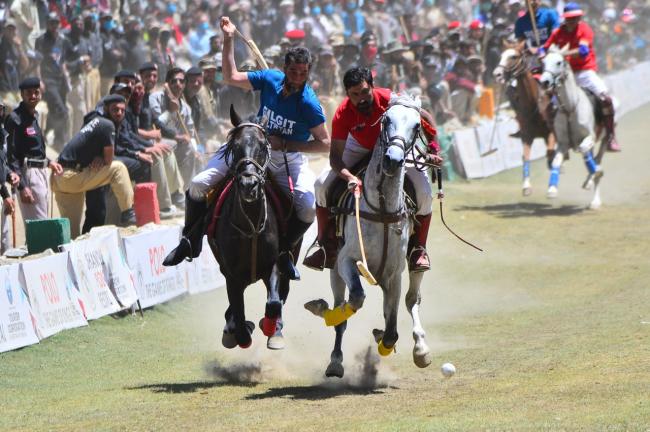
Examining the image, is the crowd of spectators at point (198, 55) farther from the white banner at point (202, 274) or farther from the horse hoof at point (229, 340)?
the horse hoof at point (229, 340)

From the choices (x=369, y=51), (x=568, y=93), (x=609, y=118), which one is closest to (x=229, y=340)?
(x=568, y=93)

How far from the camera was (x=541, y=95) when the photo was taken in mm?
25062

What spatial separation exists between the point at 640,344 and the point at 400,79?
17.2 m

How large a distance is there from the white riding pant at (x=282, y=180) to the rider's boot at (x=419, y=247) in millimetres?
1054

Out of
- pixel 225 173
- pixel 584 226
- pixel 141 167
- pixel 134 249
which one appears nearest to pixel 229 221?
pixel 225 173

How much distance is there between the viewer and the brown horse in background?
82.2 feet

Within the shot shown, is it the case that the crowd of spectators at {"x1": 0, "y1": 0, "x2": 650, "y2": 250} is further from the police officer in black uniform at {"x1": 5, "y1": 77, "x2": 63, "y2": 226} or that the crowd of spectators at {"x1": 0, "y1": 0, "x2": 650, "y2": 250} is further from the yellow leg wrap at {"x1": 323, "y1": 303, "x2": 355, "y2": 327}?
the yellow leg wrap at {"x1": 323, "y1": 303, "x2": 355, "y2": 327}

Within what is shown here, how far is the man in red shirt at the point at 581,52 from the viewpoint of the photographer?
2378 cm

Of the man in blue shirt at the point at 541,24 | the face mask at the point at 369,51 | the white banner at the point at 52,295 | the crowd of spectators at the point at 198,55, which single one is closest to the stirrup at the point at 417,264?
the white banner at the point at 52,295

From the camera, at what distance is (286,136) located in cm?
1237

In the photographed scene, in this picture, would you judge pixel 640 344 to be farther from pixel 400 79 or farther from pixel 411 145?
pixel 400 79

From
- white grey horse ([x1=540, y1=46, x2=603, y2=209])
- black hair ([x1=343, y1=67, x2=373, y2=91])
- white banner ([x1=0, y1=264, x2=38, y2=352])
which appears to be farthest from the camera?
white grey horse ([x1=540, y1=46, x2=603, y2=209])

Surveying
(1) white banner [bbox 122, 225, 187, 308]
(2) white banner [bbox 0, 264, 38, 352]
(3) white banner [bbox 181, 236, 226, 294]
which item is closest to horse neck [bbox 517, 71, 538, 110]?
(3) white banner [bbox 181, 236, 226, 294]

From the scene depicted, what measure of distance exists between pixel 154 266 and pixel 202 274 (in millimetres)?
1414
